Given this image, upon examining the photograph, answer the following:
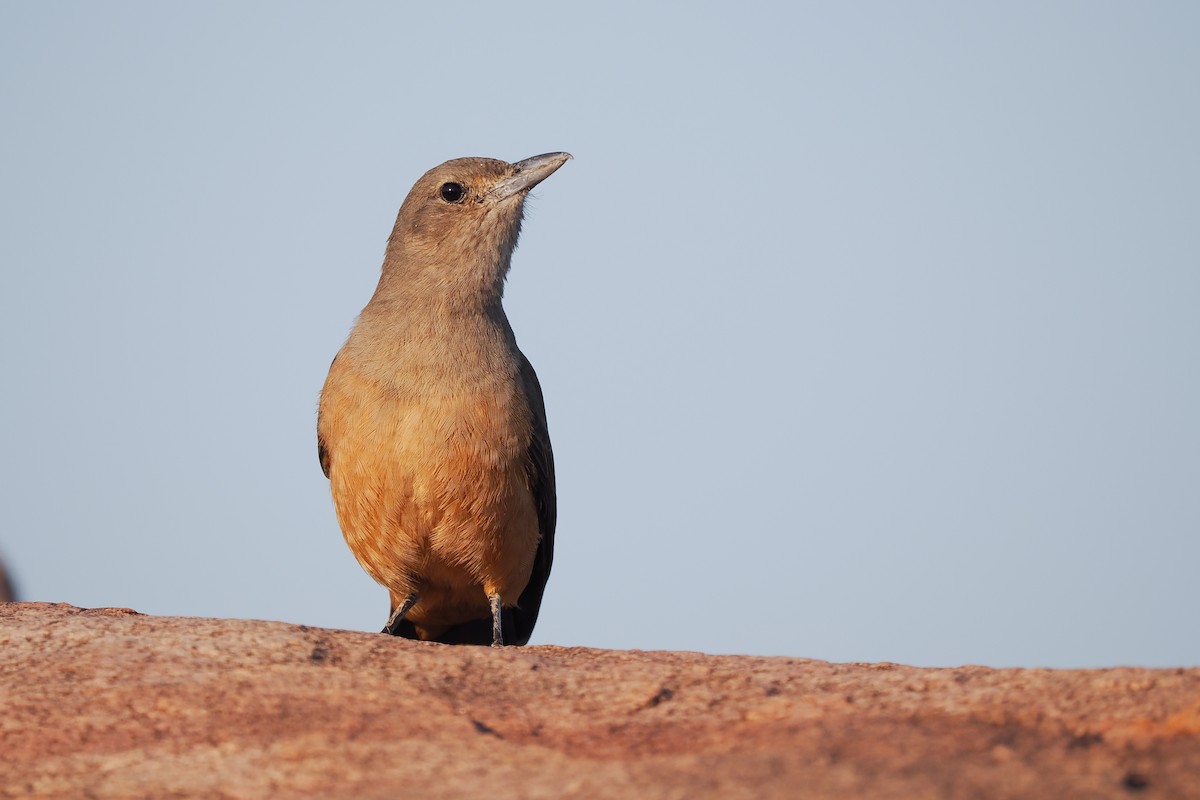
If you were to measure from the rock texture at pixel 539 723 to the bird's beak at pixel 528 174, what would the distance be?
3.93 metres

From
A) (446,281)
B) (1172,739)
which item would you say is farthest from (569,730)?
(446,281)

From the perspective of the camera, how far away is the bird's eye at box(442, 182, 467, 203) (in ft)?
27.9

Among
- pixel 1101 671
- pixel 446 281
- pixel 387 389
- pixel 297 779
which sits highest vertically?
pixel 446 281

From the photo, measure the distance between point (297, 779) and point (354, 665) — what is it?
118 cm

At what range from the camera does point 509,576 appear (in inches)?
309

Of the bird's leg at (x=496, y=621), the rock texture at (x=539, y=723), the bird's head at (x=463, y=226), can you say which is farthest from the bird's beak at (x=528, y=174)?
the rock texture at (x=539, y=723)

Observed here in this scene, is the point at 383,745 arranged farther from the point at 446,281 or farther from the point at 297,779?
the point at 446,281

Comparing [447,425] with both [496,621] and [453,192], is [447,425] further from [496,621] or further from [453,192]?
[453,192]

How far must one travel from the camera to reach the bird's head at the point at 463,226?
814cm

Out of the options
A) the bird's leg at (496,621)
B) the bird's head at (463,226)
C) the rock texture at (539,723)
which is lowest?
the bird's leg at (496,621)

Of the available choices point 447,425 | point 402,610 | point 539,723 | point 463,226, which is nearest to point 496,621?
point 402,610

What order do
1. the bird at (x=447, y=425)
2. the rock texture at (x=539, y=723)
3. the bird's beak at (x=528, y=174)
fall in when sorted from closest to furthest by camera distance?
the rock texture at (x=539, y=723) < the bird at (x=447, y=425) < the bird's beak at (x=528, y=174)

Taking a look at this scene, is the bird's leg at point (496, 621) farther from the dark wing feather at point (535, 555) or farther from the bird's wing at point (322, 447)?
the bird's wing at point (322, 447)

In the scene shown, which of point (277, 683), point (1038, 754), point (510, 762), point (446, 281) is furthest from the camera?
point (446, 281)
